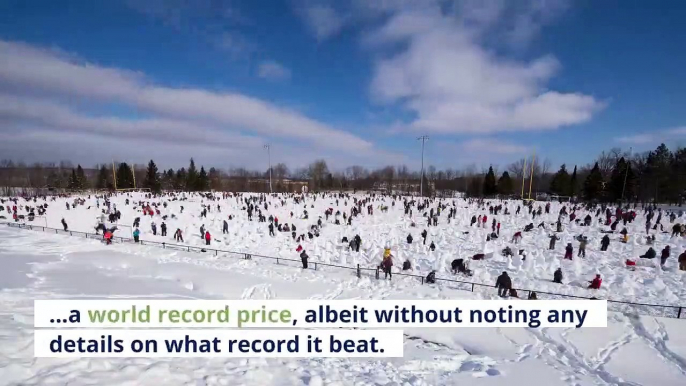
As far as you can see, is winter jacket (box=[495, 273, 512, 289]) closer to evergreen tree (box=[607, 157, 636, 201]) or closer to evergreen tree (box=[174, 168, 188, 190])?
evergreen tree (box=[607, 157, 636, 201])

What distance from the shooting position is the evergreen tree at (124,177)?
81188 mm

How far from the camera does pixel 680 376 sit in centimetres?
654

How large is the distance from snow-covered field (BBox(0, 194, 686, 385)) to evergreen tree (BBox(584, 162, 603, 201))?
3569cm

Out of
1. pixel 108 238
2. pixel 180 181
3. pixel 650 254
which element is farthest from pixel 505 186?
pixel 180 181

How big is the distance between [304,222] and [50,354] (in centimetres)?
2717

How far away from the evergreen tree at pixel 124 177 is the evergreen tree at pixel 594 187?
339ft

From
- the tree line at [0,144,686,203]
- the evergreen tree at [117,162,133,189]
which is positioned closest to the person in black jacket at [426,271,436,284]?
the tree line at [0,144,686,203]

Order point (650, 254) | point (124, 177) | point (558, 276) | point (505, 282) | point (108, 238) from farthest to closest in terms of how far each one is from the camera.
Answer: point (124, 177), point (108, 238), point (650, 254), point (558, 276), point (505, 282)

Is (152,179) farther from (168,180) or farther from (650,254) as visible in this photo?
(650,254)

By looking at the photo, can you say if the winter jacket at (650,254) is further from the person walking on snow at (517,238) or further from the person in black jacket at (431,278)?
the person in black jacket at (431,278)

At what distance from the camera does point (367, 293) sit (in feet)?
38.1

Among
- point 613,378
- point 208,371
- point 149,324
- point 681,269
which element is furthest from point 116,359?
point 681,269

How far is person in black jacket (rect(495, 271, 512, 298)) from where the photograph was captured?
35.9 feet

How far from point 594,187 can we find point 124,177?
347 feet
